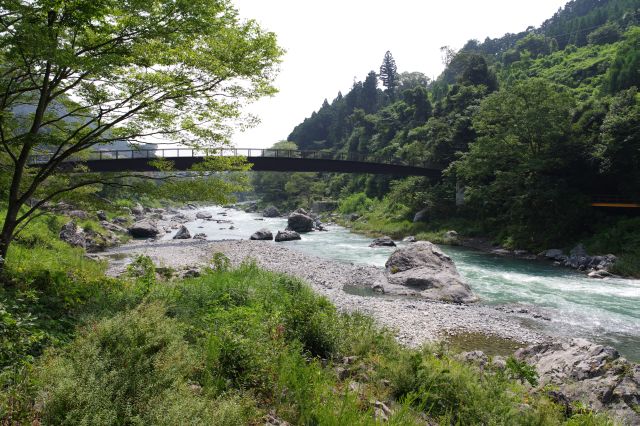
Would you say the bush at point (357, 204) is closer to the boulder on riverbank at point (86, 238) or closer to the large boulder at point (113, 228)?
the large boulder at point (113, 228)

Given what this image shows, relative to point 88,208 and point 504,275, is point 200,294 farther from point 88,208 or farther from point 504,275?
point 504,275

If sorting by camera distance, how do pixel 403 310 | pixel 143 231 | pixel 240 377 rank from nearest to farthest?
pixel 240 377 → pixel 403 310 → pixel 143 231

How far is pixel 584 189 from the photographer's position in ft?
96.1

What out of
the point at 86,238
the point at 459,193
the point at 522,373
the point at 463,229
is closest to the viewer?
the point at 522,373

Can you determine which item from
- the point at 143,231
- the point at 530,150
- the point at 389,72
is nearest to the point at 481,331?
the point at 530,150

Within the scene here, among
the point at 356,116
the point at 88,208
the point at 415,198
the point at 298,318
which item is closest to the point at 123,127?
the point at 88,208

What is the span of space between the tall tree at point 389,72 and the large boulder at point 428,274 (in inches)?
4222

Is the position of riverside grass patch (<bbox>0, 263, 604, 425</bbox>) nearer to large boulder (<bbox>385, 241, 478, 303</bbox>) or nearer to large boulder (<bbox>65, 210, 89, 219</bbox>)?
large boulder (<bbox>385, 241, 478, 303</bbox>)

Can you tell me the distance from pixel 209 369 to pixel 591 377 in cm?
754

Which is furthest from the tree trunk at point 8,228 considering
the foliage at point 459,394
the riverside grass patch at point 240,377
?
the foliage at point 459,394

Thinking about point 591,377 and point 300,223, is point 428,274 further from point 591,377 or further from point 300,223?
point 300,223

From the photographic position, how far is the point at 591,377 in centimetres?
751

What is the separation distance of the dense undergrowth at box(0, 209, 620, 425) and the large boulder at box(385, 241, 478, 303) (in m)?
7.96

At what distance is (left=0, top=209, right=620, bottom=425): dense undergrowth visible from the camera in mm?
4020
